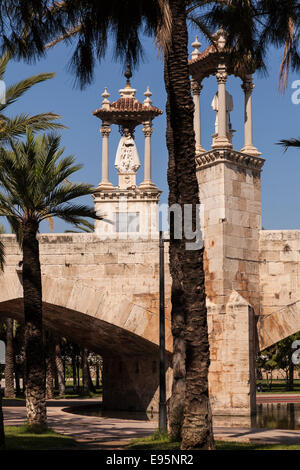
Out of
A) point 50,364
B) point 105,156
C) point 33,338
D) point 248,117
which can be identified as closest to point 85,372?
point 50,364

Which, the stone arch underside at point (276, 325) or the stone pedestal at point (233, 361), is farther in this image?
the stone arch underside at point (276, 325)

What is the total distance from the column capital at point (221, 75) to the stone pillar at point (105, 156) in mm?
8309

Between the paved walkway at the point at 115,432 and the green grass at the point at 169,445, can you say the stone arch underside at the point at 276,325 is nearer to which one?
the paved walkway at the point at 115,432

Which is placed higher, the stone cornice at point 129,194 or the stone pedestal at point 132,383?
the stone cornice at point 129,194

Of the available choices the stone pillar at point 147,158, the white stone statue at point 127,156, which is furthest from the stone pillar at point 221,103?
the white stone statue at point 127,156

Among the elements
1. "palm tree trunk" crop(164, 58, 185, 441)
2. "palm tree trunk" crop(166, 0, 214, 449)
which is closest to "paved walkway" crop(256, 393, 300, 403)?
"palm tree trunk" crop(164, 58, 185, 441)

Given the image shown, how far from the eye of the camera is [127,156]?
34188mm

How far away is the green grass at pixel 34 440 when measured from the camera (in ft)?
48.7

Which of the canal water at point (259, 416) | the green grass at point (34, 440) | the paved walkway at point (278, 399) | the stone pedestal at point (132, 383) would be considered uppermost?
the stone pedestal at point (132, 383)

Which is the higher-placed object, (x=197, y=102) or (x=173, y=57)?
(x=197, y=102)

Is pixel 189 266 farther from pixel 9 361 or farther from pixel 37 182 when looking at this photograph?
pixel 9 361

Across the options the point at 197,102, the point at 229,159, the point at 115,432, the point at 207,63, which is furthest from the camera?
the point at 197,102

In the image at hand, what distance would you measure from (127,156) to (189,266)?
21.6 meters
